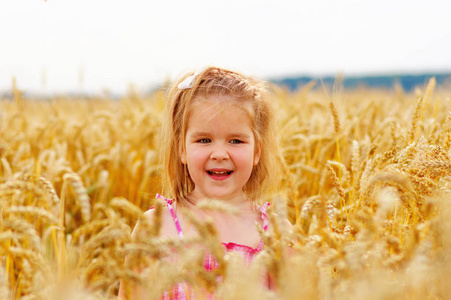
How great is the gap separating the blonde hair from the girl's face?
0.18ft

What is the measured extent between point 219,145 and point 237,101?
214 mm

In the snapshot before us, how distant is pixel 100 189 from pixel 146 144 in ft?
2.10

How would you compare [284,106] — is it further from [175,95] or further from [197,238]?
[197,238]

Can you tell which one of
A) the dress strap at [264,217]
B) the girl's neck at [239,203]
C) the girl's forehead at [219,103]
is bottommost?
the dress strap at [264,217]

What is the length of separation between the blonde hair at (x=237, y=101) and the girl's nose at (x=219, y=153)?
20cm

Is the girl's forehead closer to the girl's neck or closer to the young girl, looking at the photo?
the young girl

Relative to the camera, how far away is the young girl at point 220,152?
169 centimetres

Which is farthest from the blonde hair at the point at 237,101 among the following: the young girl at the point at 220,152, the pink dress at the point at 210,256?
the pink dress at the point at 210,256

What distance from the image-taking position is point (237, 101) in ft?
5.81

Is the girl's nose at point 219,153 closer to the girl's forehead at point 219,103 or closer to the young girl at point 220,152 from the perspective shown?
the young girl at point 220,152

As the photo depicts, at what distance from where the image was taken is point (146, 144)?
3.44m

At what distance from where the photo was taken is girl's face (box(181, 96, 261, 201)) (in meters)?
1.68

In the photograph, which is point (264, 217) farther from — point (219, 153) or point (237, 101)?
point (237, 101)

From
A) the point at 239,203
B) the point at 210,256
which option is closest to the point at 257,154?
the point at 239,203
